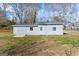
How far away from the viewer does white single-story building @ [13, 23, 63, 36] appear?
1526mm

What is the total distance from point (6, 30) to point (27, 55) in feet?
0.90

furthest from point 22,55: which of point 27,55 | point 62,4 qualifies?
point 62,4

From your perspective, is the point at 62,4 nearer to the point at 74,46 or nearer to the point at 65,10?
the point at 65,10

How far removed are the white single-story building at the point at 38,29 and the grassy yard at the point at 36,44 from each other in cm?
3

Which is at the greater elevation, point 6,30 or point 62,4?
point 62,4

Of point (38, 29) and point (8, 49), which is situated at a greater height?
point (38, 29)

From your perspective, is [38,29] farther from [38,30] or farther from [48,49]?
[48,49]

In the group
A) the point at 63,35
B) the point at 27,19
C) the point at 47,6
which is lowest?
the point at 63,35

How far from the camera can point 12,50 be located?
5.09ft

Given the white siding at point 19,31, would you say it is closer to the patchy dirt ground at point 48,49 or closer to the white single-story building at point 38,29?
the white single-story building at point 38,29

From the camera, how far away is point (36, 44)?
1.54 meters

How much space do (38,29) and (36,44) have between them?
0.13m

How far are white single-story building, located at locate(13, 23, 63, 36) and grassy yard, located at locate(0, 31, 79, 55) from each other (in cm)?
3

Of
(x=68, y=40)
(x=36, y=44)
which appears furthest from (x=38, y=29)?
(x=68, y=40)
